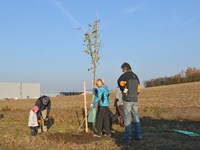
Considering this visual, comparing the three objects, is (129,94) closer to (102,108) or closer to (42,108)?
(102,108)

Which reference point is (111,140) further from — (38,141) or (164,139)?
(38,141)

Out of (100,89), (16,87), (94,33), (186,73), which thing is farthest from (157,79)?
(100,89)

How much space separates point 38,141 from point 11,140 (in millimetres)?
852

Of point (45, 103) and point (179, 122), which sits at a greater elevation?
point (45, 103)

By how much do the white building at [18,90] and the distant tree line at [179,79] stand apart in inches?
1249

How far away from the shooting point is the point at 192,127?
11.0 meters

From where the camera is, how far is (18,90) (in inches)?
3317

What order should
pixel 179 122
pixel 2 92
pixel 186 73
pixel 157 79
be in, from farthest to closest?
1. pixel 2 92
2. pixel 157 79
3. pixel 186 73
4. pixel 179 122

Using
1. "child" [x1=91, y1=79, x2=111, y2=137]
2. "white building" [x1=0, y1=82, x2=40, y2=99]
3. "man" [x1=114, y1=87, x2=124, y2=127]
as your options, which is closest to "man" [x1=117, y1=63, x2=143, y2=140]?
"child" [x1=91, y1=79, x2=111, y2=137]

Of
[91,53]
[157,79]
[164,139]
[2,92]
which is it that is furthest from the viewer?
[2,92]

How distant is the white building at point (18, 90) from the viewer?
8169 centimetres

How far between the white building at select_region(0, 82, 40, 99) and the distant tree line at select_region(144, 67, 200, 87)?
31.7 m

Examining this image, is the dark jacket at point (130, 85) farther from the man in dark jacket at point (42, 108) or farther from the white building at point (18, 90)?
the white building at point (18, 90)

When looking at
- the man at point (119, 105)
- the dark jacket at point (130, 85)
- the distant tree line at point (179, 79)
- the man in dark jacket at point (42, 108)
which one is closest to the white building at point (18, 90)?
the distant tree line at point (179, 79)
